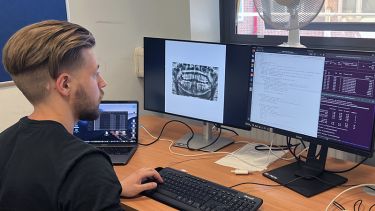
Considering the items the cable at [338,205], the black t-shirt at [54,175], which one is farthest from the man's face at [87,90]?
the cable at [338,205]

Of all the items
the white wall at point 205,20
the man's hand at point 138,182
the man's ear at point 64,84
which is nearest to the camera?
the man's ear at point 64,84

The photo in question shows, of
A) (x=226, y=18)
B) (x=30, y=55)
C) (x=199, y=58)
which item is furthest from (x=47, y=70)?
(x=226, y=18)

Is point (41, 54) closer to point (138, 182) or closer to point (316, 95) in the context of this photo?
point (138, 182)

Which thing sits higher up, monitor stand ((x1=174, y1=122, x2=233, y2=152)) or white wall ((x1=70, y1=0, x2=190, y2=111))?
white wall ((x1=70, y1=0, x2=190, y2=111))

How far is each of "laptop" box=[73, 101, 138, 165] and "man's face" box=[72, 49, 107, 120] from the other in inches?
26.6

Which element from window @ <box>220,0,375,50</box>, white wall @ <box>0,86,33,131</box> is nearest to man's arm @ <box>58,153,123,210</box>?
white wall @ <box>0,86,33,131</box>

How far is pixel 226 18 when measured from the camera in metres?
2.96

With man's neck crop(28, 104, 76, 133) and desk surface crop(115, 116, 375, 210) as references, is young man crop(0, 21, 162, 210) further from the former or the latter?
desk surface crop(115, 116, 375, 210)

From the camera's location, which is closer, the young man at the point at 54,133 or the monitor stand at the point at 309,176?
the young man at the point at 54,133

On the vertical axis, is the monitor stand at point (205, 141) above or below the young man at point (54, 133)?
below

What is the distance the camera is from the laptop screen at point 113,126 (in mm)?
2029

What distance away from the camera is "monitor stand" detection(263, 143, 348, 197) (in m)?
1.56

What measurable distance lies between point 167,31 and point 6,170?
166cm

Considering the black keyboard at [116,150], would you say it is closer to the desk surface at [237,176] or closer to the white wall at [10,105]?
the desk surface at [237,176]
